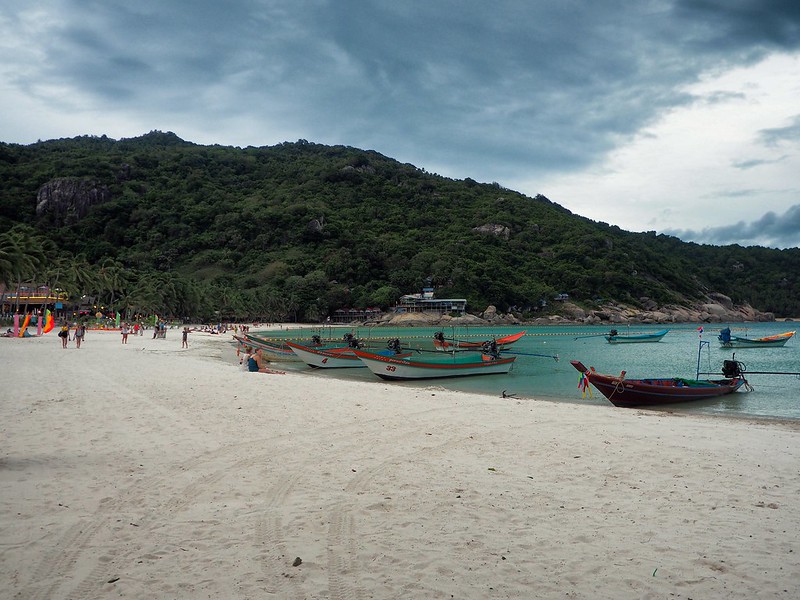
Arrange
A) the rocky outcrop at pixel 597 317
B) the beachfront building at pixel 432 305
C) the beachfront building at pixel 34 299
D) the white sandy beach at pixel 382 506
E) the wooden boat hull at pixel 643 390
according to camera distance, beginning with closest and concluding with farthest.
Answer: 1. the white sandy beach at pixel 382 506
2. the wooden boat hull at pixel 643 390
3. the beachfront building at pixel 34 299
4. the rocky outcrop at pixel 597 317
5. the beachfront building at pixel 432 305

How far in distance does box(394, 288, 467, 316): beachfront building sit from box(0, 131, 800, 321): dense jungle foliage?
11.2 ft

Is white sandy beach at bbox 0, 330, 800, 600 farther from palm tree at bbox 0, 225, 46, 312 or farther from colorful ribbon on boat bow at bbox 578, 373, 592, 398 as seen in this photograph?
palm tree at bbox 0, 225, 46, 312

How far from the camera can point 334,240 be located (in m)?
128

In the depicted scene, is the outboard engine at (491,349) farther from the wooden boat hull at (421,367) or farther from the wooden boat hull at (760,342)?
the wooden boat hull at (760,342)

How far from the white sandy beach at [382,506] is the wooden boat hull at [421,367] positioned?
466 inches

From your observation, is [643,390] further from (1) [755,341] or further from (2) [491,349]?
(1) [755,341]

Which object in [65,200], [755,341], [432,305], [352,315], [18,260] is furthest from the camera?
[65,200]

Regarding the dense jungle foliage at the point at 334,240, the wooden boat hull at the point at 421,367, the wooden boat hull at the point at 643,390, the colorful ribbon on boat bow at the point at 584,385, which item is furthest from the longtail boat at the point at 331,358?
the dense jungle foliage at the point at 334,240

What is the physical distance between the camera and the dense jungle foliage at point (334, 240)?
113 metres

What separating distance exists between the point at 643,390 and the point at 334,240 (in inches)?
4518

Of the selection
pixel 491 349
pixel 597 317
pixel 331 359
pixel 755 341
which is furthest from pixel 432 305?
pixel 331 359

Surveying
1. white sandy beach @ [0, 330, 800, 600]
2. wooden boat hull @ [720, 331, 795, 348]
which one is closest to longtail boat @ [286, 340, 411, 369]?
white sandy beach @ [0, 330, 800, 600]

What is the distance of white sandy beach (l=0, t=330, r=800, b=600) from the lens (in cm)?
391

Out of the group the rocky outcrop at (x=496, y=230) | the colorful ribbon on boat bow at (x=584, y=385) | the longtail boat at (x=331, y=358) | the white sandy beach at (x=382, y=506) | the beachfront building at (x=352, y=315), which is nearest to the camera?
the white sandy beach at (x=382, y=506)
